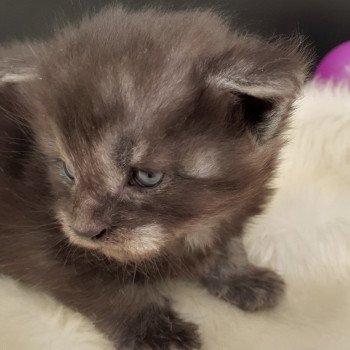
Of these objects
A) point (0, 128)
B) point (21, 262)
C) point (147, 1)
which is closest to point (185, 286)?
point (21, 262)

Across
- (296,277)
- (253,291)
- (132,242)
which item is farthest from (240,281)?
(132,242)

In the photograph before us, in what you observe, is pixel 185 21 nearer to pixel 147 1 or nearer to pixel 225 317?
pixel 225 317

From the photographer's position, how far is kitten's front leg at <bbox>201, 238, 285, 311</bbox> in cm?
134

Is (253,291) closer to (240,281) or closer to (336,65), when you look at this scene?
(240,281)

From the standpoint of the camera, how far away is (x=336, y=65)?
2045 mm

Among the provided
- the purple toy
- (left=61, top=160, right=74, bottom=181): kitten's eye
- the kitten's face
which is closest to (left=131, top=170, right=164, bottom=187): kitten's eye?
the kitten's face

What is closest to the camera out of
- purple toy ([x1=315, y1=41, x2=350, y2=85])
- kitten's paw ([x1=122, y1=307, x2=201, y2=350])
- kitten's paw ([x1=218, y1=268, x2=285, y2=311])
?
kitten's paw ([x1=122, y1=307, x2=201, y2=350])

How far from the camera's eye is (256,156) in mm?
1044

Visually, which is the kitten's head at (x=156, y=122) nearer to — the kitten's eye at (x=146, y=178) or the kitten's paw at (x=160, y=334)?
the kitten's eye at (x=146, y=178)

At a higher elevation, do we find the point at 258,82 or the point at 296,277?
the point at 258,82

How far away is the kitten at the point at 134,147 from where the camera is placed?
0.95m

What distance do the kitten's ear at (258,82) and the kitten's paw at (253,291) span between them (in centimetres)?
44

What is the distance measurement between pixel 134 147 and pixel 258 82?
8.1 inches

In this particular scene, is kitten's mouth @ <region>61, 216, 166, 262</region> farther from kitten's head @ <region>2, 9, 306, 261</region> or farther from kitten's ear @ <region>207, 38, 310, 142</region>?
kitten's ear @ <region>207, 38, 310, 142</region>
